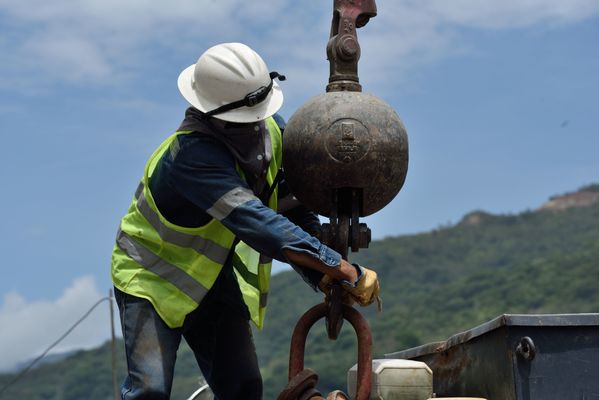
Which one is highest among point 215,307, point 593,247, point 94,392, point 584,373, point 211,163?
point 593,247

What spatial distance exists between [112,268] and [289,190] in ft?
2.80

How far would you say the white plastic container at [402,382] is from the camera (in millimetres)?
5848

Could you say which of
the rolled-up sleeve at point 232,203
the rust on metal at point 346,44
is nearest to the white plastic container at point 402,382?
the rolled-up sleeve at point 232,203

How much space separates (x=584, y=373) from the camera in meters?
5.47

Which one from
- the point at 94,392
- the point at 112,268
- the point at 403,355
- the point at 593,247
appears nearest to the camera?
the point at 112,268

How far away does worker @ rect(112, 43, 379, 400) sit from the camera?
5.75 metres

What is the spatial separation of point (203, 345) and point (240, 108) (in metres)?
1.16

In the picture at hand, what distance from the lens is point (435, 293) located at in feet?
302

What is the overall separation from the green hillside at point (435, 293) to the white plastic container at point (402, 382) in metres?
47.5

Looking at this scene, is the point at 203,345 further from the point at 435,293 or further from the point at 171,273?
the point at 435,293

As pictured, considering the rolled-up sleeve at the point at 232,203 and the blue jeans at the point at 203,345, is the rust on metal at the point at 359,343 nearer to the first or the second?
the rolled-up sleeve at the point at 232,203

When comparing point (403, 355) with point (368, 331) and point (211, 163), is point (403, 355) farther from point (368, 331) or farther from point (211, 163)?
point (211, 163)

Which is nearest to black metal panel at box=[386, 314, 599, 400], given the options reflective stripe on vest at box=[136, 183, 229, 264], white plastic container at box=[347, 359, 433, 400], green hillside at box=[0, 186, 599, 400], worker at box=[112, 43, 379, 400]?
white plastic container at box=[347, 359, 433, 400]

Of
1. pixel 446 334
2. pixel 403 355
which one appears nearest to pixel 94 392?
pixel 446 334
